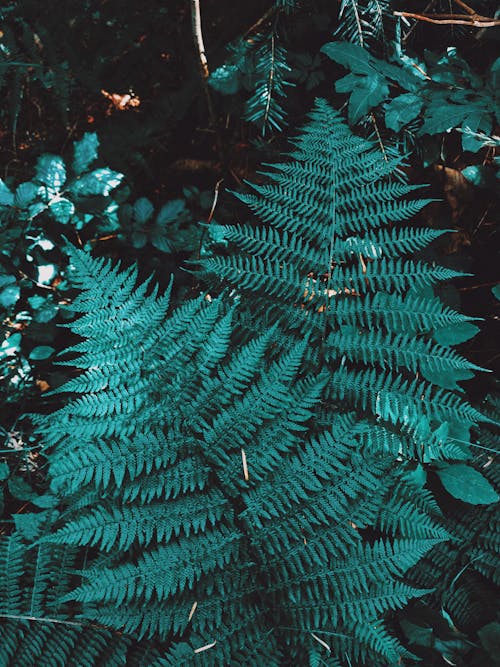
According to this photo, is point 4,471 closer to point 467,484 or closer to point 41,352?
point 41,352

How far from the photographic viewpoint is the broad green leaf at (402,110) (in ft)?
6.83

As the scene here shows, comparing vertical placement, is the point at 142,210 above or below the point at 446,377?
above

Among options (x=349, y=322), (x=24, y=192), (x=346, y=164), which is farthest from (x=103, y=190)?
(x=349, y=322)

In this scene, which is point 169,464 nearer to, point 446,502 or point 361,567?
point 361,567

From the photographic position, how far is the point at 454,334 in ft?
6.70

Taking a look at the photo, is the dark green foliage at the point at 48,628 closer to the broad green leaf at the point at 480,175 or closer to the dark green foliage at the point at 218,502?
the dark green foliage at the point at 218,502

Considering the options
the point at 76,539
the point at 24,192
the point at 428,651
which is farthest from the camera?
the point at 24,192

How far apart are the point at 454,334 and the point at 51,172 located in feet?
5.79

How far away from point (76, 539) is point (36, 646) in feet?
1.58

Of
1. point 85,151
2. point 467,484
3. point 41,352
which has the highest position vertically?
point 85,151

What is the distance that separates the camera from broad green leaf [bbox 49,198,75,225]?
7.83 feet

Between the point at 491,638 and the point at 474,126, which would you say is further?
the point at 474,126

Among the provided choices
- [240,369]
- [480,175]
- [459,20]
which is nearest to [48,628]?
[240,369]

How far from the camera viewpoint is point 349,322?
6.20ft
